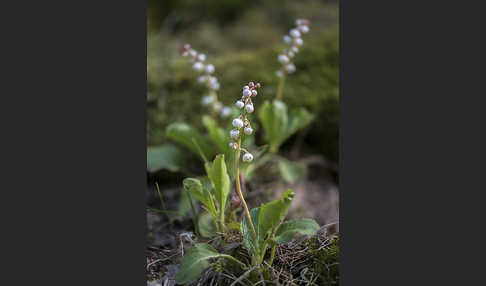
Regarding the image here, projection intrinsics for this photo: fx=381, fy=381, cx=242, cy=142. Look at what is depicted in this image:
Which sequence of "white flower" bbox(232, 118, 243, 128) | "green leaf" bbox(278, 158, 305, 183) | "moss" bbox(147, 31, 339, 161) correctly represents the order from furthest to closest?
"moss" bbox(147, 31, 339, 161)
"green leaf" bbox(278, 158, 305, 183)
"white flower" bbox(232, 118, 243, 128)

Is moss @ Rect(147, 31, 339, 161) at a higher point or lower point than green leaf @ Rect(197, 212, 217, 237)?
higher

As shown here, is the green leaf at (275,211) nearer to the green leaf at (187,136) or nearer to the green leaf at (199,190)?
the green leaf at (199,190)

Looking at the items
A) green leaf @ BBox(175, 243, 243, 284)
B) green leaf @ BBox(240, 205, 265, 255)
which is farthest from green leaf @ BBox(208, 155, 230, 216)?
green leaf @ BBox(175, 243, 243, 284)

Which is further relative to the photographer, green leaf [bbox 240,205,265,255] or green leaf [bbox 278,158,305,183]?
green leaf [bbox 278,158,305,183]

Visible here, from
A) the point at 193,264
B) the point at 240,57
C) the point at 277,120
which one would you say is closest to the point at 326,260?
the point at 193,264

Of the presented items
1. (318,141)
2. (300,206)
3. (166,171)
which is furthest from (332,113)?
(166,171)

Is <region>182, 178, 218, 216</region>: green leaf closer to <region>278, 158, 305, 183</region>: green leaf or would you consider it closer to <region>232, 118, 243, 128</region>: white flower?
<region>232, 118, 243, 128</region>: white flower
